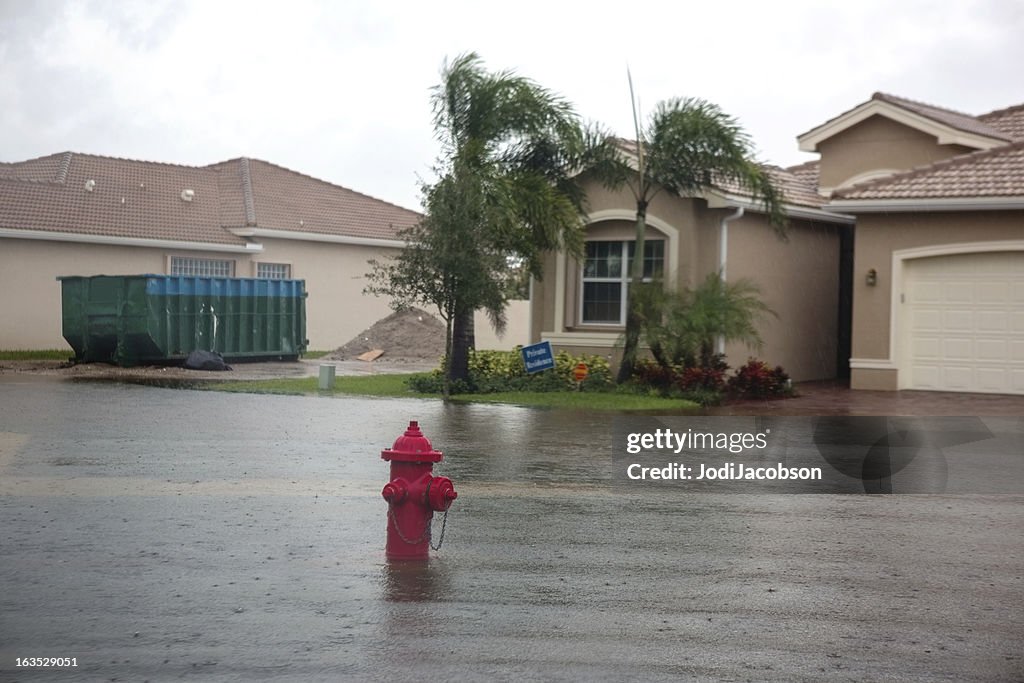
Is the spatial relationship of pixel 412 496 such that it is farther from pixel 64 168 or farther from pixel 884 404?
pixel 64 168

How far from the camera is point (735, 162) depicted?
21.3 m

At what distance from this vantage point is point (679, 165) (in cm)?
2173

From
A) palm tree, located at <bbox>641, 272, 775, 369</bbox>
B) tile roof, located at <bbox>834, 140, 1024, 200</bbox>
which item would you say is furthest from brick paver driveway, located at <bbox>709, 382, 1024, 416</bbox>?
tile roof, located at <bbox>834, 140, 1024, 200</bbox>

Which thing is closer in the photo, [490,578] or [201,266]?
[490,578]

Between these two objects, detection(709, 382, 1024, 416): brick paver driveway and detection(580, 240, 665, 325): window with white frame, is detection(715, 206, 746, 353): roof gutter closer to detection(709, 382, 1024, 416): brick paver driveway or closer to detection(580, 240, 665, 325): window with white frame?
detection(580, 240, 665, 325): window with white frame

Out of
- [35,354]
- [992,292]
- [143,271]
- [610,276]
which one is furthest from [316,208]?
[992,292]

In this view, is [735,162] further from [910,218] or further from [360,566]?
[360,566]

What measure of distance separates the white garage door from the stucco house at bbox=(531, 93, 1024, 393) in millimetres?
19

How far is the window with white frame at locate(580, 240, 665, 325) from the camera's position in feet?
78.0

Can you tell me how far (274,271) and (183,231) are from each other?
299 centimetres

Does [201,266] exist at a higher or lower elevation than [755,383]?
higher

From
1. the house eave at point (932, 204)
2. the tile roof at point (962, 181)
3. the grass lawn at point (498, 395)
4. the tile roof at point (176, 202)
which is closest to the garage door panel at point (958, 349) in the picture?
the house eave at point (932, 204)

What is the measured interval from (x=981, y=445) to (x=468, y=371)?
32.5 feet

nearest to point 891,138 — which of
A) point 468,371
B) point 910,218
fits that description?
point 910,218
